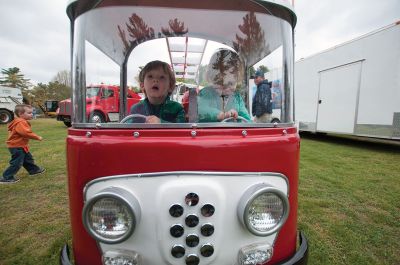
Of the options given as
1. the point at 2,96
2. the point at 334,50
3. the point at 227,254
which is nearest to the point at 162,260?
the point at 227,254

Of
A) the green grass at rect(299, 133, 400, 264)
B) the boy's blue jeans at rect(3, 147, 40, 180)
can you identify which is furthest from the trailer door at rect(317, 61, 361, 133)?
the boy's blue jeans at rect(3, 147, 40, 180)

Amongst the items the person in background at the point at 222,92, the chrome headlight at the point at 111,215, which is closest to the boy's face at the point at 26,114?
the person in background at the point at 222,92

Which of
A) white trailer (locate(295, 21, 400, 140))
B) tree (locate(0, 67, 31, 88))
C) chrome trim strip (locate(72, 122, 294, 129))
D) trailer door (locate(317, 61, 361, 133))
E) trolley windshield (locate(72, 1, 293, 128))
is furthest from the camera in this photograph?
tree (locate(0, 67, 31, 88))

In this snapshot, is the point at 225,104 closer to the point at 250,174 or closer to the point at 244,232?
the point at 250,174

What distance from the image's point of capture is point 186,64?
227 centimetres

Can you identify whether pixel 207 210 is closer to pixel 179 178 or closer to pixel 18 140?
pixel 179 178

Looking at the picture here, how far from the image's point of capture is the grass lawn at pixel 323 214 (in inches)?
103

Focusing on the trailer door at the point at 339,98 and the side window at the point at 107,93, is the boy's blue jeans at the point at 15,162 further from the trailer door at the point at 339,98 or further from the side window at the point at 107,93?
the trailer door at the point at 339,98

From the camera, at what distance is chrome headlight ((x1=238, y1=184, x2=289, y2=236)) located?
129 cm

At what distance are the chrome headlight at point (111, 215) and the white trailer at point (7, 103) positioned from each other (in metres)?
20.6

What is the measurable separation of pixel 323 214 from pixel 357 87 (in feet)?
18.4

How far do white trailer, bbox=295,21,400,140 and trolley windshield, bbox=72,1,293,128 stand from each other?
20.9 ft

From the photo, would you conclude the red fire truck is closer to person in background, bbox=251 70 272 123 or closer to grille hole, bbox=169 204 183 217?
grille hole, bbox=169 204 183 217

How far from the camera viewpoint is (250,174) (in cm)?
138
